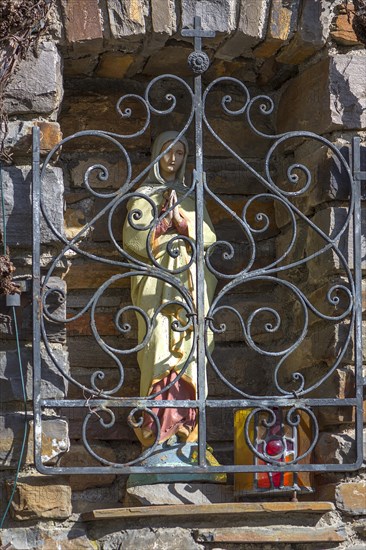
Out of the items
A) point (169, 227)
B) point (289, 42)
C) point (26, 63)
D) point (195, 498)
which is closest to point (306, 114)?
point (289, 42)

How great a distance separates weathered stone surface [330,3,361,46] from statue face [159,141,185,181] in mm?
569

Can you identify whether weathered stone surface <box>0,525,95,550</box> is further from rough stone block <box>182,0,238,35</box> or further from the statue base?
rough stone block <box>182,0,238,35</box>

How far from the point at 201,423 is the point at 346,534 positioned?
0.52m

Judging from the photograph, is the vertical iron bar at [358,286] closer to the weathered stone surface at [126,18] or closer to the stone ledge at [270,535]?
the stone ledge at [270,535]

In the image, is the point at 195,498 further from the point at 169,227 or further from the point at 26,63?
the point at 26,63

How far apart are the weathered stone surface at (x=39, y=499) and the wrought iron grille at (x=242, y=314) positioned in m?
0.08

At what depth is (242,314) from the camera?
5172 mm

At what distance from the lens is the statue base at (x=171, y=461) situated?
15.6ft

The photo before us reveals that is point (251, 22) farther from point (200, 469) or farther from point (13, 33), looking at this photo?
point (200, 469)

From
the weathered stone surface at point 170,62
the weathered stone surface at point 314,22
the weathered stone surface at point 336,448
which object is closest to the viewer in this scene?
the weathered stone surface at point 336,448

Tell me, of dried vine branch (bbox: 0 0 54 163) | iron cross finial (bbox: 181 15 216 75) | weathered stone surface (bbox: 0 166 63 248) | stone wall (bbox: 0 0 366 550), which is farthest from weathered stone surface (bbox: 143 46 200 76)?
weathered stone surface (bbox: 0 166 63 248)

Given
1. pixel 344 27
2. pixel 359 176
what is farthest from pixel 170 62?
→ pixel 359 176

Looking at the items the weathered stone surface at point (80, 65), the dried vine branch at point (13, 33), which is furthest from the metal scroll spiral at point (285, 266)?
the dried vine branch at point (13, 33)

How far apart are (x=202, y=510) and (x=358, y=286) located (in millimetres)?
780
